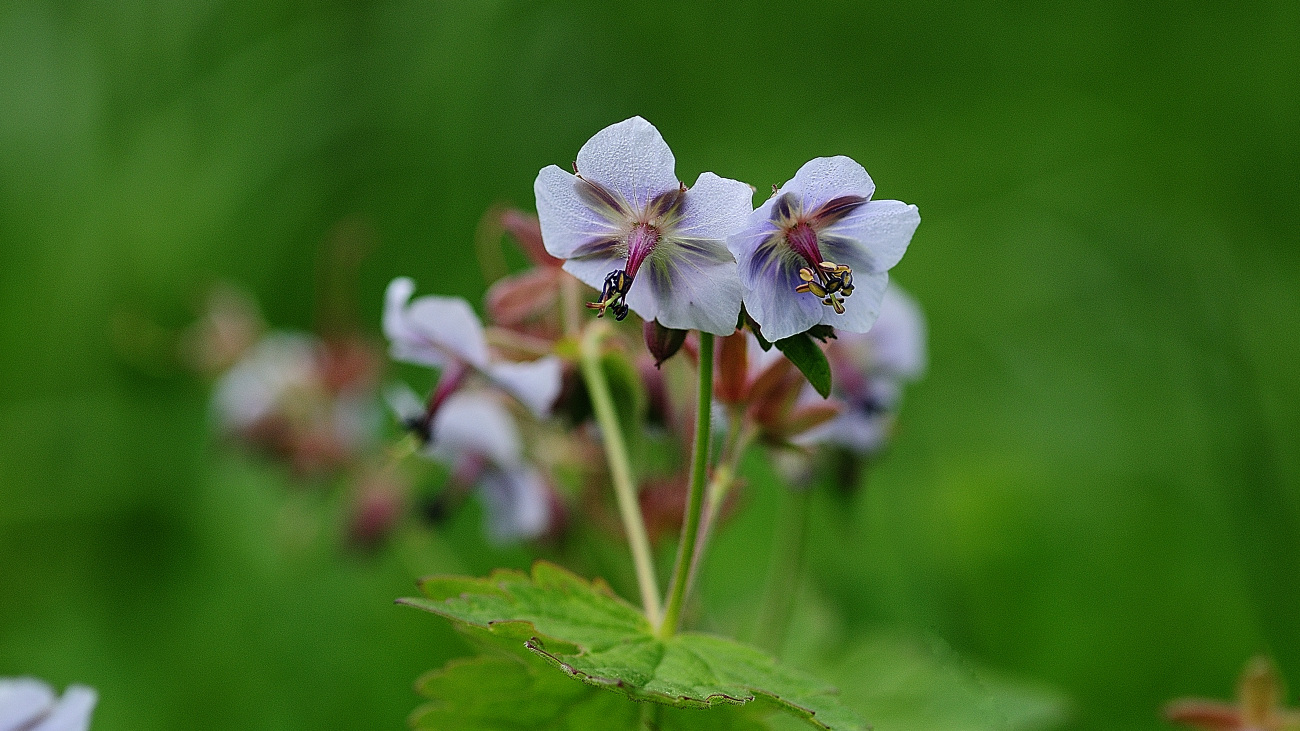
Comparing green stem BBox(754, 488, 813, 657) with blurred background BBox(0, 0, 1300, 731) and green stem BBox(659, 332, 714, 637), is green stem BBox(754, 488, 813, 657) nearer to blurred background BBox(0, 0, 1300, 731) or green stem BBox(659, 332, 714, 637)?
blurred background BBox(0, 0, 1300, 731)

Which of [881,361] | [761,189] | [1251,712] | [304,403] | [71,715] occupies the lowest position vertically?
[71,715]

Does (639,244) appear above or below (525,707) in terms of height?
above

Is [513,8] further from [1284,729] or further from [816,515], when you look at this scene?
[1284,729]

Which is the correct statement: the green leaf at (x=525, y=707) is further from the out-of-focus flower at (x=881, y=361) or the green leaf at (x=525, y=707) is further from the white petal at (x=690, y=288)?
the out-of-focus flower at (x=881, y=361)

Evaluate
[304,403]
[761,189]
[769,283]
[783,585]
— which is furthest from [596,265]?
[761,189]

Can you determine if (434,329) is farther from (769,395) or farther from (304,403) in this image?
(304,403)

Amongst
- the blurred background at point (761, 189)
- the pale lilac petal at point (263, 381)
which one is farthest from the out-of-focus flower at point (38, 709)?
the pale lilac petal at point (263, 381)

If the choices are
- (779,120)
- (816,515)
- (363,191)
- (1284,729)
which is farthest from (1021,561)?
(363,191)
